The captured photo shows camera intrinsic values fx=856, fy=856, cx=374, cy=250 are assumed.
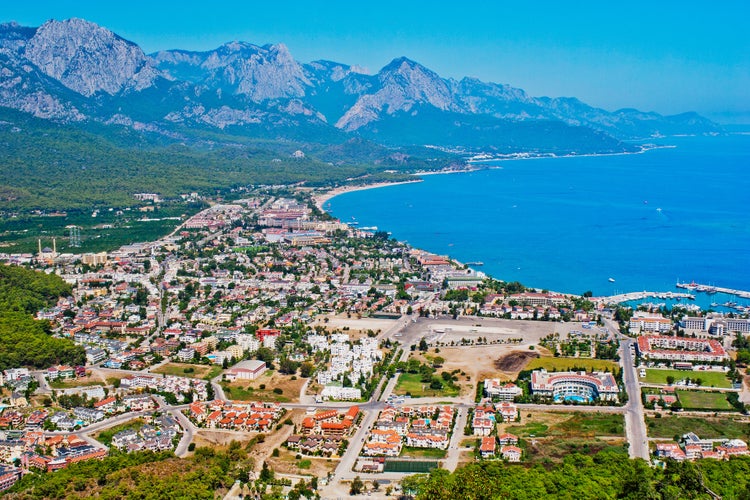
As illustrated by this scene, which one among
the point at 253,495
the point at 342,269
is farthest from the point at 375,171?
the point at 253,495

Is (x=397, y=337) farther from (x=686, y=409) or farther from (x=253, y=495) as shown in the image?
(x=253, y=495)

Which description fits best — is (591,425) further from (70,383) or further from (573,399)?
(70,383)

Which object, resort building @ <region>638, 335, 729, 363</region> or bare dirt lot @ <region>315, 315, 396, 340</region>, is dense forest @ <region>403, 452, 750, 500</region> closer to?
resort building @ <region>638, 335, 729, 363</region>

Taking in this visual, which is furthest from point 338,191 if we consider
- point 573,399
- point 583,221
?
point 573,399

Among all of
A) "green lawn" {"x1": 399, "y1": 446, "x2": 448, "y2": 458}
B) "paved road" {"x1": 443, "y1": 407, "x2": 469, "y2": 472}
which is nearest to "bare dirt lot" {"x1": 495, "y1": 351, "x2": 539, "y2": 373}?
"paved road" {"x1": 443, "y1": 407, "x2": 469, "y2": 472}

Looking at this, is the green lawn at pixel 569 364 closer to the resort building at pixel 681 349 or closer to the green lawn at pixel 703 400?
the resort building at pixel 681 349
